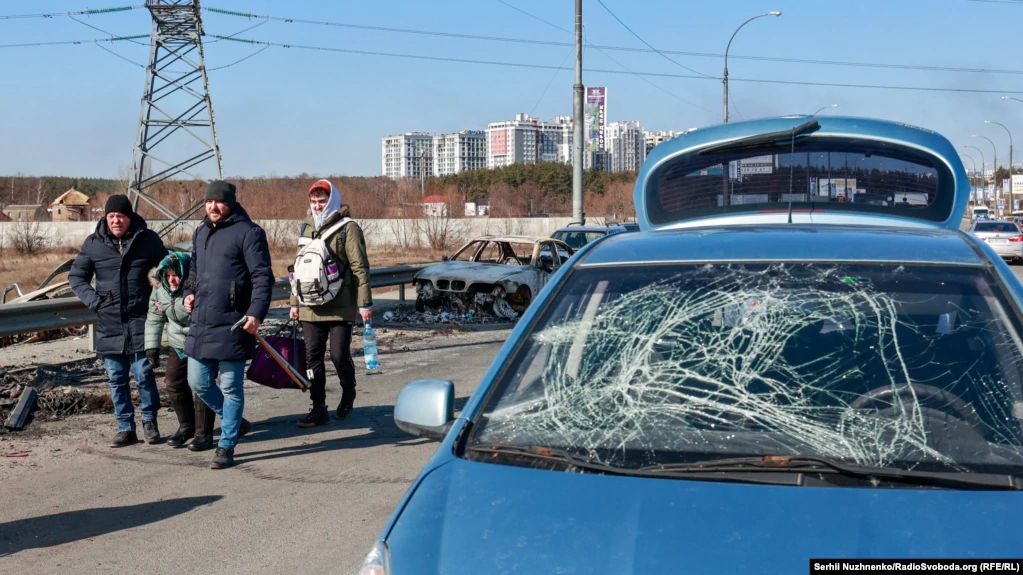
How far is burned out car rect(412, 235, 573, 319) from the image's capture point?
1620 cm

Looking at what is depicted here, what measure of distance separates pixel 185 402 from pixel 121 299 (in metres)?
0.88

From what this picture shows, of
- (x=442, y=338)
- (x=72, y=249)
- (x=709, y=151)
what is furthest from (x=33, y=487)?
(x=72, y=249)

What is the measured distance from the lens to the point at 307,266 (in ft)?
25.5

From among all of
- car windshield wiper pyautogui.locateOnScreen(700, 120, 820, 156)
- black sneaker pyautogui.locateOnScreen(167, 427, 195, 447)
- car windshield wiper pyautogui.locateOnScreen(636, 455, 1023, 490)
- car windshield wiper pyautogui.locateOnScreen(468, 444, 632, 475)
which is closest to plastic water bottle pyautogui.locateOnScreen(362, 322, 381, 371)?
black sneaker pyautogui.locateOnScreen(167, 427, 195, 447)

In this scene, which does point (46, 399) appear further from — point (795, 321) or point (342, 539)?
point (795, 321)

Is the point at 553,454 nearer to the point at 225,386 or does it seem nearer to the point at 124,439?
the point at 225,386

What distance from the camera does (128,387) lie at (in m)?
7.45

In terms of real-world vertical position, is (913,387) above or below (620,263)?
below

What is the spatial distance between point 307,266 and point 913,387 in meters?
5.63

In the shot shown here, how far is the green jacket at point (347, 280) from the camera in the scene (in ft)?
26.0

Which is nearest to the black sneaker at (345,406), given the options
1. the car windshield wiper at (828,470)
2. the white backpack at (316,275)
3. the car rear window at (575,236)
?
the white backpack at (316,275)

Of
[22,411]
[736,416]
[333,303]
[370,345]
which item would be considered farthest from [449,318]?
[736,416]

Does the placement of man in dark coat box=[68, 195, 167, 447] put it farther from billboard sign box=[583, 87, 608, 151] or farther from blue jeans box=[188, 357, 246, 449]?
billboard sign box=[583, 87, 608, 151]

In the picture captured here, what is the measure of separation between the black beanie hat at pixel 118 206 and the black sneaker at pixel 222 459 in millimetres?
1962
